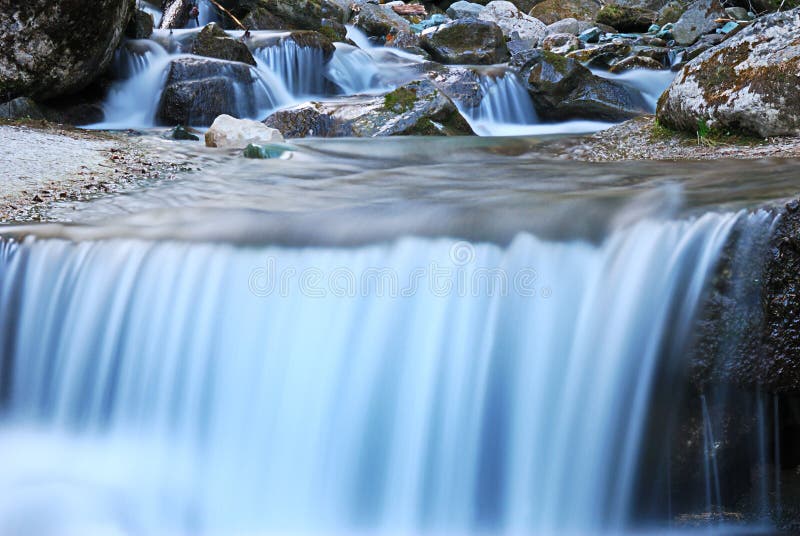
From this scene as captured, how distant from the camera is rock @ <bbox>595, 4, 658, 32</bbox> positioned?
65.8ft

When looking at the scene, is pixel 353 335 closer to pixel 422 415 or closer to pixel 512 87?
pixel 422 415

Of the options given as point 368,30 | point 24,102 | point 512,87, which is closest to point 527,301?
point 24,102

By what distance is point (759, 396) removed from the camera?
3053 mm

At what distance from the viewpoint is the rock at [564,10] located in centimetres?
2397

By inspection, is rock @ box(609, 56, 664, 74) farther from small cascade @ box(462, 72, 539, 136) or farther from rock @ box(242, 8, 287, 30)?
rock @ box(242, 8, 287, 30)

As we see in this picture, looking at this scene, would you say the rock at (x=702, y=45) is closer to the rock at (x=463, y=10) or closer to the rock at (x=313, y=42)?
the rock at (x=313, y=42)

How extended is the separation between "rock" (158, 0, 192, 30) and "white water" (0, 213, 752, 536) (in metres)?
10.2

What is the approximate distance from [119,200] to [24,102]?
4.18 metres

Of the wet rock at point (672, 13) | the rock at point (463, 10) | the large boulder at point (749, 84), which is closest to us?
the large boulder at point (749, 84)

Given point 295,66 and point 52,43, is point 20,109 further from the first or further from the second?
point 295,66

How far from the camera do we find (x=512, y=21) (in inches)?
845

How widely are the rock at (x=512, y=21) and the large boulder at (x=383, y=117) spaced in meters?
11.8

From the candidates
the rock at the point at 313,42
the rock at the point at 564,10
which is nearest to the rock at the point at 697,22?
the rock at the point at 313,42

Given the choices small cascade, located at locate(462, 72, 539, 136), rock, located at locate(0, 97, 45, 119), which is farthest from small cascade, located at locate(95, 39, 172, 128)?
small cascade, located at locate(462, 72, 539, 136)
